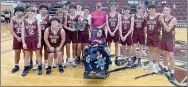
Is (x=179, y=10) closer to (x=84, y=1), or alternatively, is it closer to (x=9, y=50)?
(x=84, y=1)

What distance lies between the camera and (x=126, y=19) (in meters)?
4.45

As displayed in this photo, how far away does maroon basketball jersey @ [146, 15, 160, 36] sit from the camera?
13.4ft

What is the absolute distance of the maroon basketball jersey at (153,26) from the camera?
4.08 metres

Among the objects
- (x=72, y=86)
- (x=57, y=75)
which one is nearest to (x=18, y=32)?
(x=57, y=75)

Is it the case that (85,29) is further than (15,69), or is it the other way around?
(85,29)

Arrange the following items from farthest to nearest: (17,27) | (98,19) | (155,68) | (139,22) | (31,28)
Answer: (98,19) < (139,22) < (155,68) < (17,27) < (31,28)

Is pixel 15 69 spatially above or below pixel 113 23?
below

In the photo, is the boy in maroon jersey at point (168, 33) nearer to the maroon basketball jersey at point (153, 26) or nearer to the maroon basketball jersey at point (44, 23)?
the maroon basketball jersey at point (153, 26)

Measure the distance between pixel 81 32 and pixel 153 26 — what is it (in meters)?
1.27

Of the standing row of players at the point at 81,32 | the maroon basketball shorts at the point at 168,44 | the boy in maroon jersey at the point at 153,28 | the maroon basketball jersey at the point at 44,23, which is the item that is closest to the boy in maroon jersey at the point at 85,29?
the standing row of players at the point at 81,32

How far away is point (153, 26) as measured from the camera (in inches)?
162

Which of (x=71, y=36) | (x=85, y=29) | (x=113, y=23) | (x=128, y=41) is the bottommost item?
(x=128, y=41)

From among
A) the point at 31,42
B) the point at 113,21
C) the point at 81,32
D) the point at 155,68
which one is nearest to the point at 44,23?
the point at 31,42

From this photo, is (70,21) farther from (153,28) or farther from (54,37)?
(153,28)
